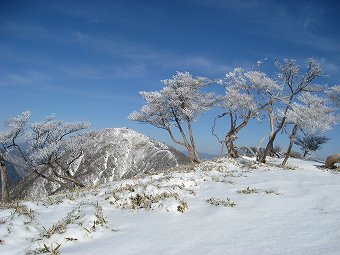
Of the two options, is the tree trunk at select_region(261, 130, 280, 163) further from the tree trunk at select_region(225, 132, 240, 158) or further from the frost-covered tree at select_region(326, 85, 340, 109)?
the frost-covered tree at select_region(326, 85, 340, 109)

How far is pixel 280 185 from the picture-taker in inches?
432

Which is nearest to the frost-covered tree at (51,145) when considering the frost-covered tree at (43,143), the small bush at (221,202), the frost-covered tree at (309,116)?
the frost-covered tree at (43,143)

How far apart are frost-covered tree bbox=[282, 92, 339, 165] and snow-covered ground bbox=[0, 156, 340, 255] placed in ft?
39.7

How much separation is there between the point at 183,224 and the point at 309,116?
17097 mm

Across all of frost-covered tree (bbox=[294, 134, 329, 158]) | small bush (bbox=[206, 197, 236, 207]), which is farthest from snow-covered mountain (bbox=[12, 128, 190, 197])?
small bush (bbox=[206, 197, 236, 207])

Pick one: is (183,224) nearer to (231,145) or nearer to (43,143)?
(231,145)

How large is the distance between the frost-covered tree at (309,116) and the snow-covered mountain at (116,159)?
86.8 meters

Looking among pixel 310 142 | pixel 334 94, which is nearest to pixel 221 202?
pixel 334 94

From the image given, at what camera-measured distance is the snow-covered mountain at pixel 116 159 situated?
111062mm

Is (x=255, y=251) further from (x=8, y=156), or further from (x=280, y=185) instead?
(x=8, y=156)

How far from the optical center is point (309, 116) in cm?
2136

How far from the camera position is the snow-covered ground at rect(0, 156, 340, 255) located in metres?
5.42

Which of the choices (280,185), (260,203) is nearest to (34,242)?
(260,203)

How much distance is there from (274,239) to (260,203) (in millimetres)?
2764
